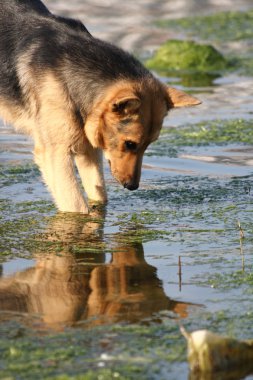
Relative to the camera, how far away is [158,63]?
590 inches

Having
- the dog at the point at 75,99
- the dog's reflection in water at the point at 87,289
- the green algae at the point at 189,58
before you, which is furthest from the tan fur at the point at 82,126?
the green algae at the point at 189,58

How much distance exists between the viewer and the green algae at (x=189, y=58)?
14.8m

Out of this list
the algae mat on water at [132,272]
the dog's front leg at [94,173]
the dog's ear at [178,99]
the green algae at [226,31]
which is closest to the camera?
the algae mat on water at [132,272]

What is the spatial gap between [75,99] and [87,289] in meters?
2.22

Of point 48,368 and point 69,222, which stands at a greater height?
point 48,368

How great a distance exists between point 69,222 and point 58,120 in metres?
0.82

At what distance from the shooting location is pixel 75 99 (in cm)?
787

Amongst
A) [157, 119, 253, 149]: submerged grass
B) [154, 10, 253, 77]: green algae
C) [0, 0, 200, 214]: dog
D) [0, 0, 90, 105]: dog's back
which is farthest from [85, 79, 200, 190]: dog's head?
[154, 10, 253, 77]: green algae

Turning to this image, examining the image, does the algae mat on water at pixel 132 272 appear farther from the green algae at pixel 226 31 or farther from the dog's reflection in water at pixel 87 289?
the green algae at pixel 226 31

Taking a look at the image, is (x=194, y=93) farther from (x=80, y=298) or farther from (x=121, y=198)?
(x=80, y=298)

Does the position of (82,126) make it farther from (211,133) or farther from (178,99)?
(211,133)

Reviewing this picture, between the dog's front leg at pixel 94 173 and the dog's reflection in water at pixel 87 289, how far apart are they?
1.25m

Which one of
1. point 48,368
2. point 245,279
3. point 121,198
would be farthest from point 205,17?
point 48,368

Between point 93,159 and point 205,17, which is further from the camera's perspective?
point 205,17
